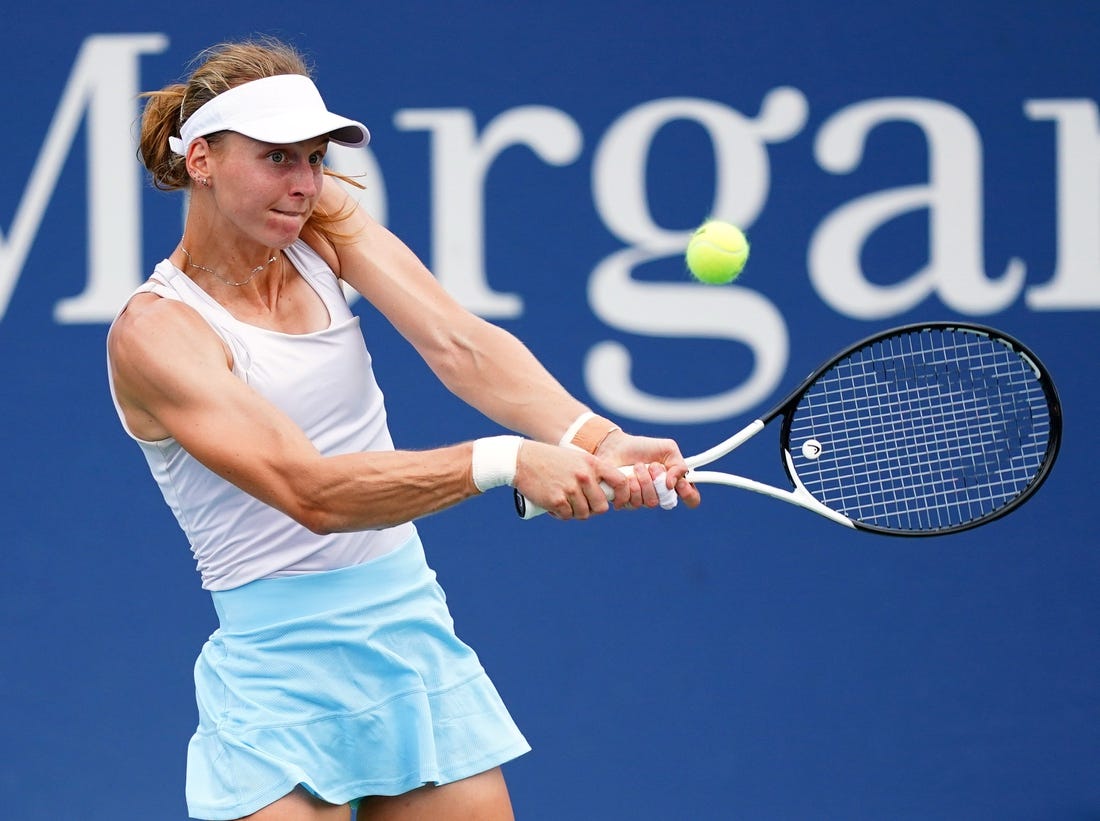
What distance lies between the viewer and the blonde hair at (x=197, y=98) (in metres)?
2.42

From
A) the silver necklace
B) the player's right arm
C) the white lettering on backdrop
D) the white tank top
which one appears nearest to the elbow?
the player's right arm

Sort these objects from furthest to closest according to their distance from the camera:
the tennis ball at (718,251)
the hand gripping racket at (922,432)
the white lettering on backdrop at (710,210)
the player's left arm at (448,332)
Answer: the white lettering on backdrop at (710,210) → the hand gripping racket at (922,432) → the tennis ball at (718,251) → the player's left arm at (448,332)

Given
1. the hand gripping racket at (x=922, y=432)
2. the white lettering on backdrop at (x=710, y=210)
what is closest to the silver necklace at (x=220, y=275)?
the hand gripping racket at (x=922, y=432)

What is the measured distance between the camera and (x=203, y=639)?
4.00m

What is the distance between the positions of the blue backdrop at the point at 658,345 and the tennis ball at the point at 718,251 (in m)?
0.99

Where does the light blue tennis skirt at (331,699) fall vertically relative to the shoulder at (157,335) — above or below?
below

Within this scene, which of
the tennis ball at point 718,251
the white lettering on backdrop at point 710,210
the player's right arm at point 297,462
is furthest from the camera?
the white lettering on backdrop at point 710,210

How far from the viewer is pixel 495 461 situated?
2.26 meters

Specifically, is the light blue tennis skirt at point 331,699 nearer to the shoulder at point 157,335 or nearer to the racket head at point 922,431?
the shoulder at point 157,335

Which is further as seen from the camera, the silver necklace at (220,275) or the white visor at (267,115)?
the silver necklace at (220,275)

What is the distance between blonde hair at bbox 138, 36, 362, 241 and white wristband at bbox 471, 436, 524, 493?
515 millimetres

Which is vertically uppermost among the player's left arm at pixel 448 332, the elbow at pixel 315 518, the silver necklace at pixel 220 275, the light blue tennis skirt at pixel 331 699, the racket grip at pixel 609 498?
the silver necklace at pixel 220 275

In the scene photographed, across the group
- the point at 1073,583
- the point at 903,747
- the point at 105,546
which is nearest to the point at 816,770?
the point at 903,747

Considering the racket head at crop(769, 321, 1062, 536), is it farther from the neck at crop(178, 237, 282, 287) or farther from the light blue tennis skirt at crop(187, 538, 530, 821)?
the neck at crop(178, 237, 282, 287)
